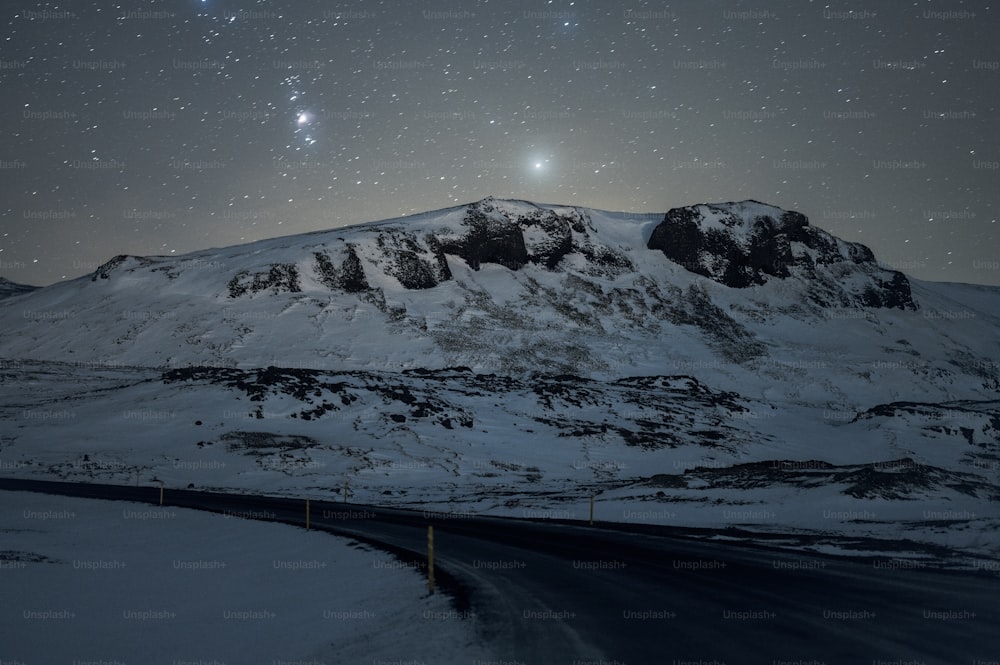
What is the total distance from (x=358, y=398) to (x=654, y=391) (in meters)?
42.4

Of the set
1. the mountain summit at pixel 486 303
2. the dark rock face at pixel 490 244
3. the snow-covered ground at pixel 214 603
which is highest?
the dark rock face at pixel 490 244

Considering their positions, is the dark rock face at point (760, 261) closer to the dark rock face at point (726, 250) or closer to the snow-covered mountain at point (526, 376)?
the dark rock face at point (726, 250)

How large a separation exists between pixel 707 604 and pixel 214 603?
770cm

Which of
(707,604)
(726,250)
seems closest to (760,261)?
(726,250)

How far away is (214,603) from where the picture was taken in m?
11.1

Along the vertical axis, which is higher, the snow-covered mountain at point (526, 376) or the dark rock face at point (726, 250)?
the dark rock face at point (726, 250)

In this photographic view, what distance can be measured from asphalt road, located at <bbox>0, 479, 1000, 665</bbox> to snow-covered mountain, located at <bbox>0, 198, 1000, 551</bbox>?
7200mm

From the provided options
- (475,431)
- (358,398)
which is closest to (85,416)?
(358,398)

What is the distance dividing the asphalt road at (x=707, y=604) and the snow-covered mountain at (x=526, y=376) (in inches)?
283

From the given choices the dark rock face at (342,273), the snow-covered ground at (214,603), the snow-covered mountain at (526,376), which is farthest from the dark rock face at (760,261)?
the snow-covered ground at (214,603)

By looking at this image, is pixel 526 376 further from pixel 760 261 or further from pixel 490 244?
pixel 760 261

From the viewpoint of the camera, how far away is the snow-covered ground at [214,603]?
827 cm

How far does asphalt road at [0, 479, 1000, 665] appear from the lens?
7383 millimetres

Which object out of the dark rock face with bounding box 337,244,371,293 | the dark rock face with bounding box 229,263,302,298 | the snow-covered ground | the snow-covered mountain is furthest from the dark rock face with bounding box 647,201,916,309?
the snow-covered ground
